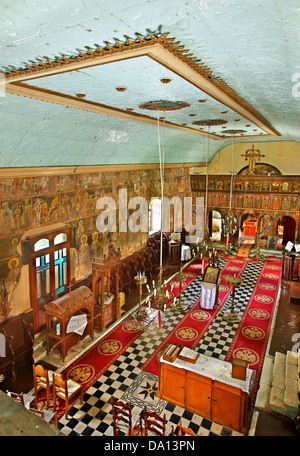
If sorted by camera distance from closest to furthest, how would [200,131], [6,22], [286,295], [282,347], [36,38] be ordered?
[6,22]
[36,38]
[282,347]
[200,131]
[286,295]

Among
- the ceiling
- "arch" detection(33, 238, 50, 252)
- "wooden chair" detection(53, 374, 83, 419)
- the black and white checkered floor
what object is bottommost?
the black and white checkered floor

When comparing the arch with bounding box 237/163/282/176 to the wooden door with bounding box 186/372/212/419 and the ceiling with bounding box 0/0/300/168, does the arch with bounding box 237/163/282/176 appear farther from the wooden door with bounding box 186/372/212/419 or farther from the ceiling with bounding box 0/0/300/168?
the wooden door with bounding box 186/372/212/419

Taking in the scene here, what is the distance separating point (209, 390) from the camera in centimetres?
650

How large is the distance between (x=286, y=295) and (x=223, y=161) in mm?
9424

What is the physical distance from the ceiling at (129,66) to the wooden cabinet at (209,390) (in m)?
5.46

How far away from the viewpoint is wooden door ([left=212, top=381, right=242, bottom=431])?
6.21m

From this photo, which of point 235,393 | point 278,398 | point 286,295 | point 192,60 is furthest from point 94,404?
point 286,295

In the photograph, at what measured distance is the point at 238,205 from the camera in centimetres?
1891

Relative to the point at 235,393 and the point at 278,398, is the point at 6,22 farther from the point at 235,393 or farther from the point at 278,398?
the point at 278,398

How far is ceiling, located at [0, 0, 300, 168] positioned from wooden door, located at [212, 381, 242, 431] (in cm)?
557

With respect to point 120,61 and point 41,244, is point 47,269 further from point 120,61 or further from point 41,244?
point 120,61

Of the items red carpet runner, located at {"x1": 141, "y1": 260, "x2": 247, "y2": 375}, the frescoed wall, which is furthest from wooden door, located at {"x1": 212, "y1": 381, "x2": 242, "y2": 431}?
the frescoed wall

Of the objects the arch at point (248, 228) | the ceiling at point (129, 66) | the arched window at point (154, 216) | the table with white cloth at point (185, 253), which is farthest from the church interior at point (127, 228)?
the arch at point (248, 228)

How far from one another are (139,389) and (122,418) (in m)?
1.82
